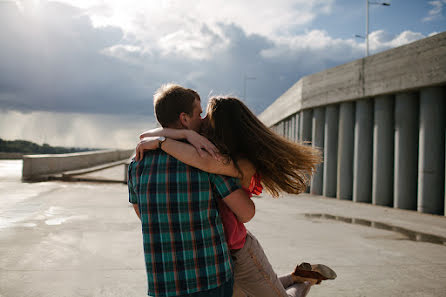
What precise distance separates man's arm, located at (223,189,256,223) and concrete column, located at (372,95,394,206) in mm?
9507

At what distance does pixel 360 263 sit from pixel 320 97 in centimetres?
946

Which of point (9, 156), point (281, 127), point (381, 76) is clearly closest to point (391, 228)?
point (381, 76)

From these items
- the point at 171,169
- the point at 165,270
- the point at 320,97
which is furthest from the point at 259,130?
the point at 320,97

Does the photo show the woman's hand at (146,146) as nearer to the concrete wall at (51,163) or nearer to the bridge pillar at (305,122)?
the bridge pillar at (305,122)

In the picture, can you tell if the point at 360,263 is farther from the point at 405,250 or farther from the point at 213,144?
the point at 213,144

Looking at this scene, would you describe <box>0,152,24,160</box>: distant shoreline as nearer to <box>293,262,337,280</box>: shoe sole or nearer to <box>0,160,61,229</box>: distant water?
<box>0,160,61,229</box>: distant water

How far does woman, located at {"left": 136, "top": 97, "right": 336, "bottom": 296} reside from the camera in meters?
1.81

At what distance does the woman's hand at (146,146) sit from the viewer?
187 centimetres

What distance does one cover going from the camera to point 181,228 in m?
1.71

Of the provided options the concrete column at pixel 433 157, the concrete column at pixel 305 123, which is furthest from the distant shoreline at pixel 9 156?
the concrete column at pixel 433 157

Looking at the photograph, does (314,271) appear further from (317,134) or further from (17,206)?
(317,134)

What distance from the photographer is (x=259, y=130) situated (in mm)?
1985

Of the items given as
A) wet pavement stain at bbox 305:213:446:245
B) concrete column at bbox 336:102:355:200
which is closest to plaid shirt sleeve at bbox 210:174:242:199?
wet pavement stain at bbox 305:213:446:245

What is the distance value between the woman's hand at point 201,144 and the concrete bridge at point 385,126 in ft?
28.3
